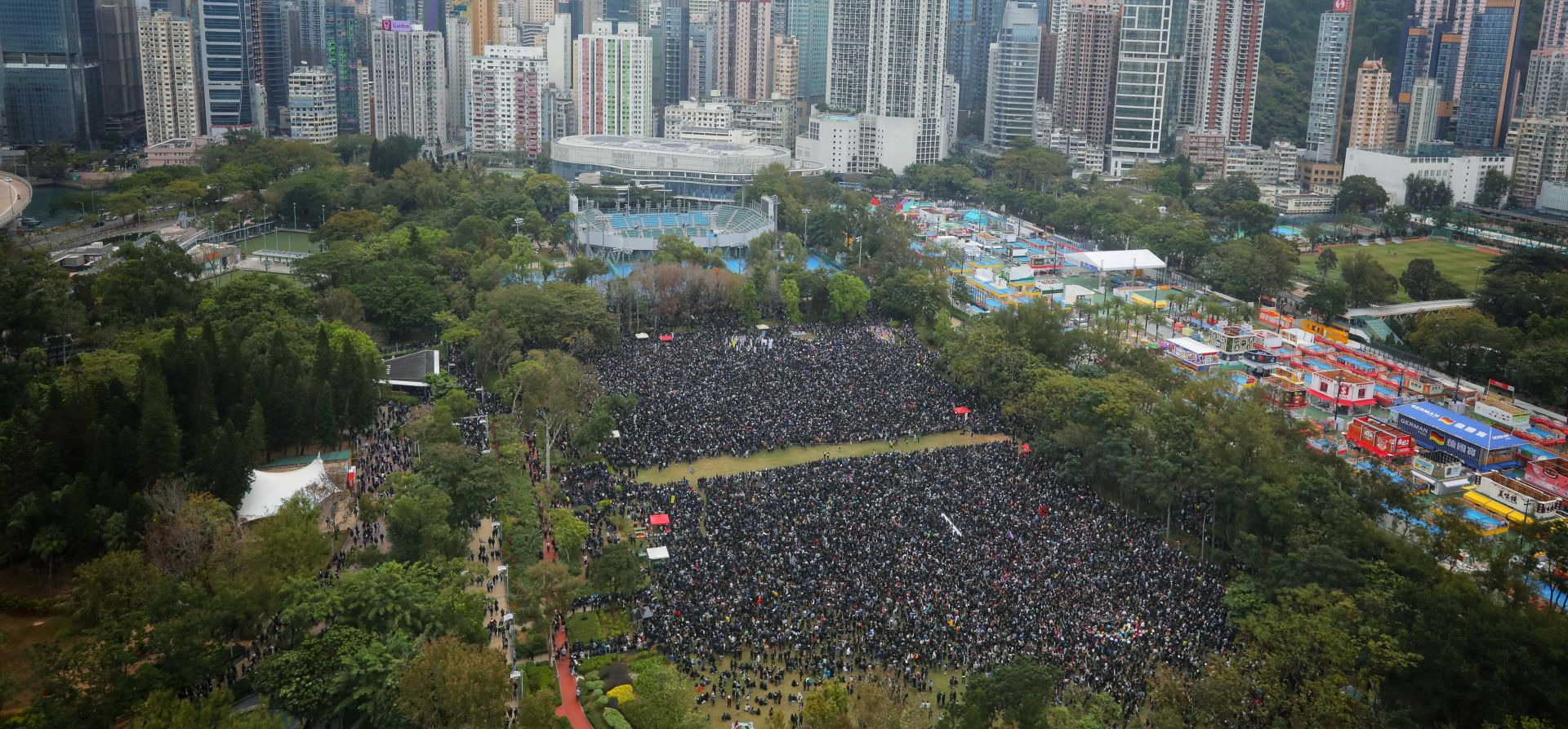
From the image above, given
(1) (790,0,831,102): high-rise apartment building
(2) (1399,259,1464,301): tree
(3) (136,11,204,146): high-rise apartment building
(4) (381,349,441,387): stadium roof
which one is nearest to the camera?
(4) (381,349,441,387): stadium roof

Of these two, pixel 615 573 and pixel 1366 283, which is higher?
pixel 1366 283

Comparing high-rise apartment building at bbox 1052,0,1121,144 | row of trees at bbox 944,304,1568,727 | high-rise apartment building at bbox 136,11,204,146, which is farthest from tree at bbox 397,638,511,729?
high-rise apartment building at bbox 1052,0,1121,144

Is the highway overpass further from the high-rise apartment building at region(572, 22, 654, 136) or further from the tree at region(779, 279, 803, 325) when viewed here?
the high-rise apartment building at region(572, 22, 654, 136)

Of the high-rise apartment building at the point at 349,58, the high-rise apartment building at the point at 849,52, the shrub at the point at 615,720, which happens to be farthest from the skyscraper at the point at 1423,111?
the shrub at the point at 615,720

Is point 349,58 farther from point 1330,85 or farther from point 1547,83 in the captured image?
point 1547,83

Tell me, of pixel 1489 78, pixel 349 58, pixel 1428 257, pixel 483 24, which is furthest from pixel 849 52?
pixel 349 58

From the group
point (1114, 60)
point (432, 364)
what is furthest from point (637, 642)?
point (1114, 60)
